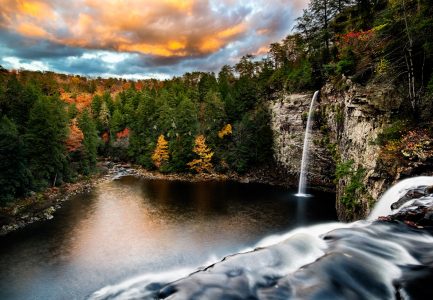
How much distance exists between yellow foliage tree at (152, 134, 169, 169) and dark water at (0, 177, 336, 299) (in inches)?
618

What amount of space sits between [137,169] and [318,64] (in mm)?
38694

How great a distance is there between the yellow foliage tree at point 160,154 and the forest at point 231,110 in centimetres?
19

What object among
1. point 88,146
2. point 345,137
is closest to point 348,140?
point 345,137

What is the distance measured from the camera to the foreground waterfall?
22.4ft

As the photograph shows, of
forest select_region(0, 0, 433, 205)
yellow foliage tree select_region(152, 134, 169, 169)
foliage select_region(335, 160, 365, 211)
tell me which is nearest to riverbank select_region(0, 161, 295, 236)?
forest select_region(0, 0, 433, 205)

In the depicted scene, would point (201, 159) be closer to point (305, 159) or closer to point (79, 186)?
point (305, 159)

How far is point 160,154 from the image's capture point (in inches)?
2260

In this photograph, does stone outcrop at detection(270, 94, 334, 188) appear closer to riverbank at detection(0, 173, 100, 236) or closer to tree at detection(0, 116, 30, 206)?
riverbank at detection(0, 173, 100, 236)

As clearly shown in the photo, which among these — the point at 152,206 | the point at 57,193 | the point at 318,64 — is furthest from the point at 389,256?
the point at 57,193

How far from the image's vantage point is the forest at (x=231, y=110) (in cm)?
1886

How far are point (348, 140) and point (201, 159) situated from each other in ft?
103

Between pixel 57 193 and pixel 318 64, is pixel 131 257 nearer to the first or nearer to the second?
pixel 57 193

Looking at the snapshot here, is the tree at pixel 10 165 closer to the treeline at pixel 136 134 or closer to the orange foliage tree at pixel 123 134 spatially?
the treeline at pixel 136 134

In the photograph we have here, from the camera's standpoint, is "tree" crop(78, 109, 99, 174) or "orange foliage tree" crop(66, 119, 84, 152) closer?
"orange foliage tree" crop(66, 119, 84, 152)
